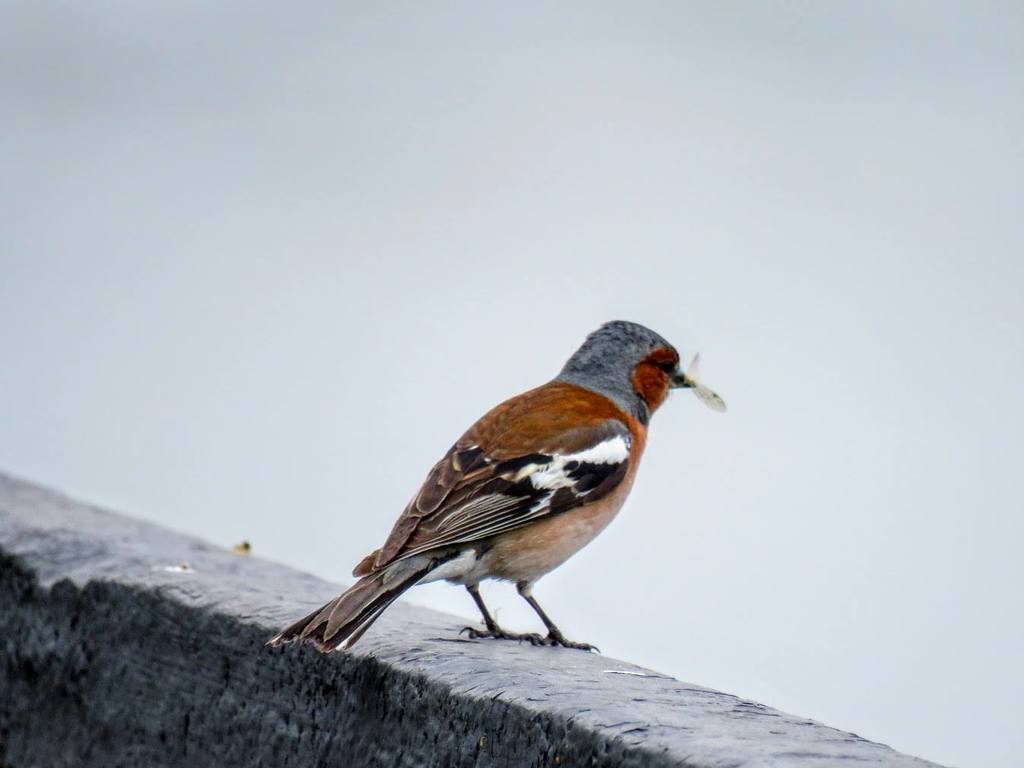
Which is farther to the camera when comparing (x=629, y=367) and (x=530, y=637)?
(x=629, y=367)

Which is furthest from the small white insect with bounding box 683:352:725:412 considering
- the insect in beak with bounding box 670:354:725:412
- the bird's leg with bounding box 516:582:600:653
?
the bird's leg with bounding box 516:582:600:653

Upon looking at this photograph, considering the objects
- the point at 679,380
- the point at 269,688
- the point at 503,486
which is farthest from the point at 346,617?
the point at 679,380

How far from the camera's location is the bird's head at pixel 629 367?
16.3 feet

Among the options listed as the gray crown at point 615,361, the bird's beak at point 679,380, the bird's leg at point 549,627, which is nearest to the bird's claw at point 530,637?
the bird's leg at point 549,627

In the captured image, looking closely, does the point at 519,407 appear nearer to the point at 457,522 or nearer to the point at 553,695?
the point at 457,522

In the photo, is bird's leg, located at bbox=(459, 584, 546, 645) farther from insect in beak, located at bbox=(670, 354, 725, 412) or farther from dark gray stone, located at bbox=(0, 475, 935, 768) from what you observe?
insect in beak, located at bbox=(670, 354, 725, 412)

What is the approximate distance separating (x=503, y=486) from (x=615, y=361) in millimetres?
911

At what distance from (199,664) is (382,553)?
0.62 metres

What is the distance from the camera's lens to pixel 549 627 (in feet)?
13.5

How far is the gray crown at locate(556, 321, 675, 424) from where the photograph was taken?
4961 millimetres

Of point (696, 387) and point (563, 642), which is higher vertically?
point (696, 387)

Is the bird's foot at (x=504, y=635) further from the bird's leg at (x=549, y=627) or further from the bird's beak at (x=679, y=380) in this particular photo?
the bird's beak at (x=679, y=380)

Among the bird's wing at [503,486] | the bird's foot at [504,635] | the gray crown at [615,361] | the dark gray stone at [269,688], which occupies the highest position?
the gray crown at [615,361]

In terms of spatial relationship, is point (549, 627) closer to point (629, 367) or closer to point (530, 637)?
point (530, 637)
